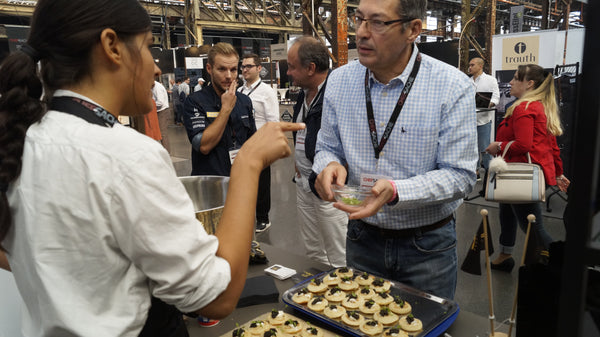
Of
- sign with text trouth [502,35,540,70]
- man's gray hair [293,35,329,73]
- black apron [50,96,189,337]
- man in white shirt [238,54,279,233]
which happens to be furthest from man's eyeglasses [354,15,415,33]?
sign with text trouth [502,35,540,70]

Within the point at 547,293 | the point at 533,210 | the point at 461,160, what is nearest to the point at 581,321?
the point at 547,293

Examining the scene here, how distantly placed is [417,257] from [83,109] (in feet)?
3.91

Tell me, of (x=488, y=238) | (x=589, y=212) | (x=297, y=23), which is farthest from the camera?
(x=297, y=23)

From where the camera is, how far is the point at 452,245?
1547 mm

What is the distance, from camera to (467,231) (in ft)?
14.1

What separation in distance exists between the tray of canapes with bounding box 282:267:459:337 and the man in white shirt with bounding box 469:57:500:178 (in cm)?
519

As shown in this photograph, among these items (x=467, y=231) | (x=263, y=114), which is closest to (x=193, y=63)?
(x=263, y=114)

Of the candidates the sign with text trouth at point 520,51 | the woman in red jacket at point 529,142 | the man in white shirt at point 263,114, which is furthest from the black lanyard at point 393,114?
the sign with text trouth at point 520,51

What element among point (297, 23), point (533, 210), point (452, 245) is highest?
point (297, 23)

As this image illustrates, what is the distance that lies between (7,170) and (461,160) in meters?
1.25

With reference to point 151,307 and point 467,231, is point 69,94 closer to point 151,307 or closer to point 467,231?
A: point 151,307

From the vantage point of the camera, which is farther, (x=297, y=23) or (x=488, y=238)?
(x=297, y=23)

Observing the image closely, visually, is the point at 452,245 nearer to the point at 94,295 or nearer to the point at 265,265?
the point at 265,265

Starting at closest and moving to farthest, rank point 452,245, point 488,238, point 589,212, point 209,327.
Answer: point 589,212, point 488,238, point 209,327, point 452,245
